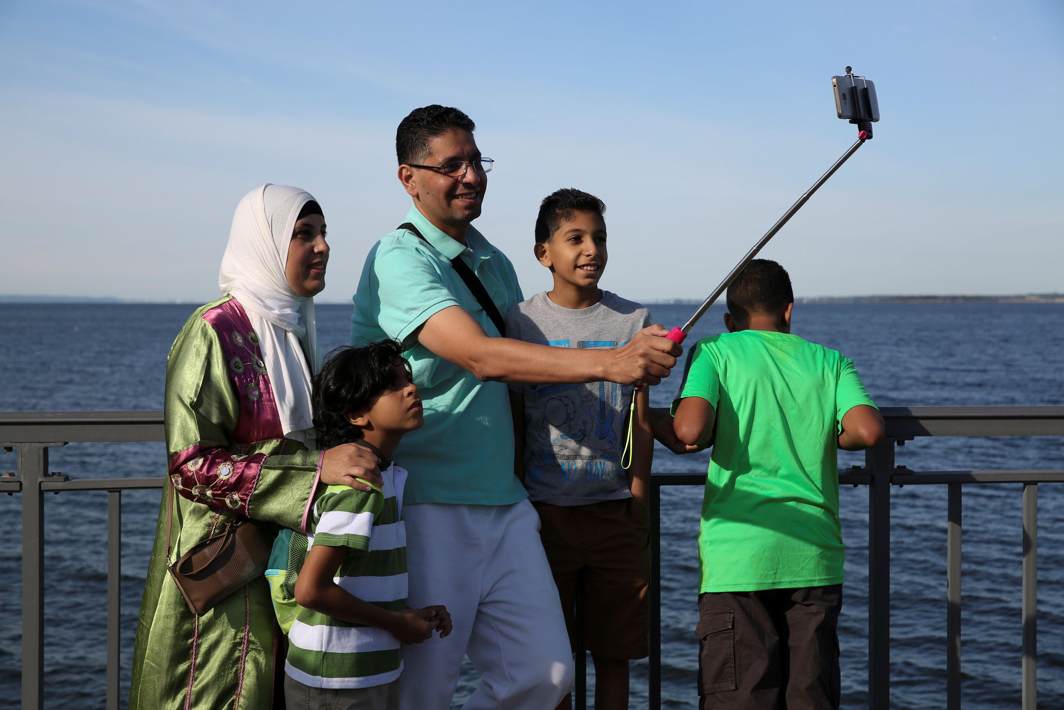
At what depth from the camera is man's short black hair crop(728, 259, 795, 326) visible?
3000 millimetres

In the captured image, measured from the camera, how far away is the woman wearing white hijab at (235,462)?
227cm

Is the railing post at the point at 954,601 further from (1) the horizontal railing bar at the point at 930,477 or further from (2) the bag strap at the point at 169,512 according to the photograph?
(2) the bag strap at the point at 169,512

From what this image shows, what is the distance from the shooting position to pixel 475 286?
9.23 ft

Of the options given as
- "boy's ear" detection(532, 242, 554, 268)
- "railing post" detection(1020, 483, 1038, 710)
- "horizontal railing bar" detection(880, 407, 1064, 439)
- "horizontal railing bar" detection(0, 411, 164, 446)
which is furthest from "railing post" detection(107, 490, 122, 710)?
→ "railing post" detection(1020, 483, 1038, 710)

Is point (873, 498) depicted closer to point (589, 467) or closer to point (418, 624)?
point (589, 467)

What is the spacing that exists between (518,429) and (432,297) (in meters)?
0.55

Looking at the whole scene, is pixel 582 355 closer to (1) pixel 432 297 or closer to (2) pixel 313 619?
(1) pixel 432 297

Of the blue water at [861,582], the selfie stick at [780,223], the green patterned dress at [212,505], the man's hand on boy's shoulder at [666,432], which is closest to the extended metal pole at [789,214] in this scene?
the selfie stick at [780,223]

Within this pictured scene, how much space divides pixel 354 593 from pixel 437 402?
542mm

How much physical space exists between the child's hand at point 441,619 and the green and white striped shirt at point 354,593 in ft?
0.38

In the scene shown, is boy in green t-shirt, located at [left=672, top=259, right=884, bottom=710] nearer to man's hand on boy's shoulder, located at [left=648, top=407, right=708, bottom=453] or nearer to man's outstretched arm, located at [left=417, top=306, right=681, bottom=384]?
man's hand on boy's shoulder, located at [left=648, top=407, right=708, bottom=453]

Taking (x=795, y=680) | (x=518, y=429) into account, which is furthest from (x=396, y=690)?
(x=795, y=680)

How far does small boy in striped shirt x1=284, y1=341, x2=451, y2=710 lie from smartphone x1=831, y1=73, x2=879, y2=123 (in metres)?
1.21

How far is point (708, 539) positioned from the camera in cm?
281
